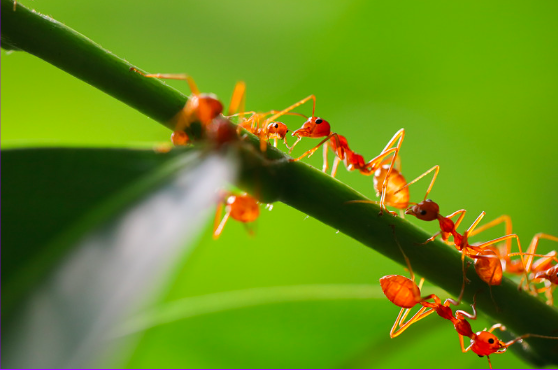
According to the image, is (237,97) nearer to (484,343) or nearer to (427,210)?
(427,210)

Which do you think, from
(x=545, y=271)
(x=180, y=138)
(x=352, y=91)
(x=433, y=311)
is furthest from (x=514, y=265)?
(x=352, y=91)


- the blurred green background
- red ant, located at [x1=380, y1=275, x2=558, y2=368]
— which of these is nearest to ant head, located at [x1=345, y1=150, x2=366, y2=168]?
red ant, located at [x1=380, y1=275, x2=558, y2=368]

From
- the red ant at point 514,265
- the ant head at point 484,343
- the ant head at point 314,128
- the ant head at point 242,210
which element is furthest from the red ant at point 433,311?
the ant head at point 314,128

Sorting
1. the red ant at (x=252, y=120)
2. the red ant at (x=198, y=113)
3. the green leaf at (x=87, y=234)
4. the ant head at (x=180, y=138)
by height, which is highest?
the red ant at (x=252, y=120)

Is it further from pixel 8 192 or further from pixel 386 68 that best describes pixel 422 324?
pixel 386 68

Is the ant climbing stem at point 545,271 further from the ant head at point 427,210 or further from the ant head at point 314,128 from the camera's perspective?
the ant head at point 314,128

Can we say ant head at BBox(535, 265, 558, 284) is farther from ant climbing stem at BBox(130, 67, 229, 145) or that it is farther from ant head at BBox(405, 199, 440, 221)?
ant climbing stem at BBox(130, 67, 229, 145)
